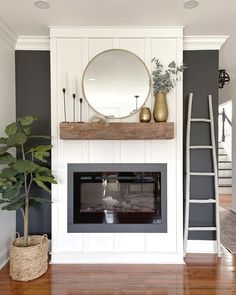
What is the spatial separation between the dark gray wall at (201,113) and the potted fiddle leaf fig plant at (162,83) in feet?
1.31

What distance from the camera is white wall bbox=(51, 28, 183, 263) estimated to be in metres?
Result: 2.98

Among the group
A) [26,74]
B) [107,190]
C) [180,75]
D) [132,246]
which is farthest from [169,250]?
[26,74]

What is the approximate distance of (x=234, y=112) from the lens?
5164mm

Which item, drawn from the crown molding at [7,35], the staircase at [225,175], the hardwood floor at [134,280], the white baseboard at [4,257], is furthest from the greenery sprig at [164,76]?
the staircase at [225,175]

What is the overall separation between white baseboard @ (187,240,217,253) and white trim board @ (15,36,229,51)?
2294 mm

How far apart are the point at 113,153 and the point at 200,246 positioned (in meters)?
1.53

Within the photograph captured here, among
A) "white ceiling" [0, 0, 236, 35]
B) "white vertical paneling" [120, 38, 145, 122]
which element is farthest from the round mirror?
"white ceiling" [0, 0, 236, 35]

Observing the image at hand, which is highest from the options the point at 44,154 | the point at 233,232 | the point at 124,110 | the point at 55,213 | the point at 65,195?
the point at 124,110

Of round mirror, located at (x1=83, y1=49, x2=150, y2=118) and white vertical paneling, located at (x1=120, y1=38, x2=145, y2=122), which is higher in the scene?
white vertical paneling, located at (x1=120, y1=38, x2=145, y2=122)

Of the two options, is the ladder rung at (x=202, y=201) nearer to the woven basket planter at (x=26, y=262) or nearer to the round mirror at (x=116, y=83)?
the round mirror at (x=116, y=83)

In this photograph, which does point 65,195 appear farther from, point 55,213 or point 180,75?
point 180,75

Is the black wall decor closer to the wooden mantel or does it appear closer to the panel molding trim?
the panel molding trim

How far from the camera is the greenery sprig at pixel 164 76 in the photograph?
114 inches

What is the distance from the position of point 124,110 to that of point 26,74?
4.23ft
